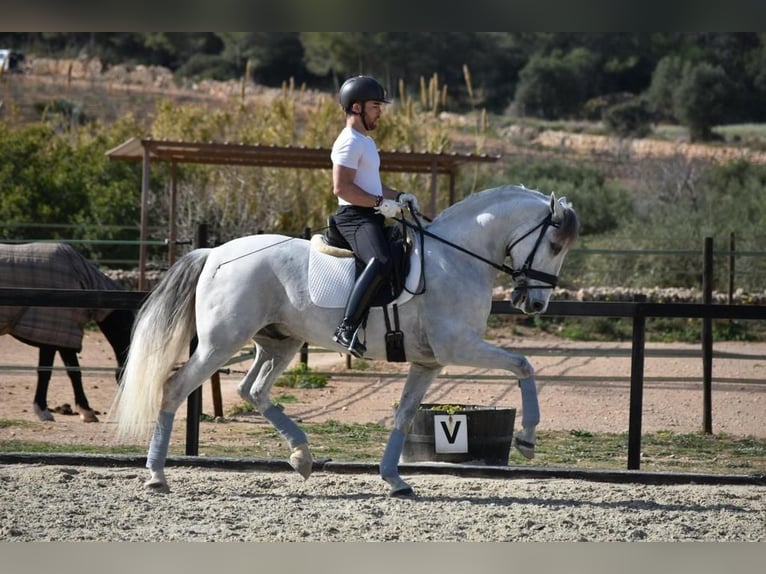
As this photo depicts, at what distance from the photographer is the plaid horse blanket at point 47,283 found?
1008cm

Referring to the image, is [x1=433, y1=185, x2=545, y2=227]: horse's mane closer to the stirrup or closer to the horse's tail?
the stirrup

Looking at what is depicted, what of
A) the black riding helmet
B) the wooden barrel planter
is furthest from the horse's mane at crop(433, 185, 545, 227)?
the wooden barrel planter

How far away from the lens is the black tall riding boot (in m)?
6.04

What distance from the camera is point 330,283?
20.5 ft

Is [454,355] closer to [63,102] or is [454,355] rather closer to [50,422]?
[50,422]

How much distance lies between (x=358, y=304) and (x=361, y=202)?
58 centimetres

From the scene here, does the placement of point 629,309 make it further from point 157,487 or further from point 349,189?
point 157,487

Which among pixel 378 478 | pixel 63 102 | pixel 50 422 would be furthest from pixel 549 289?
pixel 63 102

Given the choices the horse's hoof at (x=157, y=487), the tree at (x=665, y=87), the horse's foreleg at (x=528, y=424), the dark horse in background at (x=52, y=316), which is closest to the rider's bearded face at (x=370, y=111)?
the horse's foreleg at (x=528, y=424)

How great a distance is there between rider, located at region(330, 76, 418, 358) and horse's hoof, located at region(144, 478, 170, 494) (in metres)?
1.31

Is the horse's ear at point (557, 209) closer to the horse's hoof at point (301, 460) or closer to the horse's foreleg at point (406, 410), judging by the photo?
the horse's foreleg at point (406, 410)

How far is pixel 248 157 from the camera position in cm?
1584

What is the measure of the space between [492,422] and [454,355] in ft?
4.44

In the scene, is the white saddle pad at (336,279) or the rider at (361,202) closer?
the rider at (361,202)
